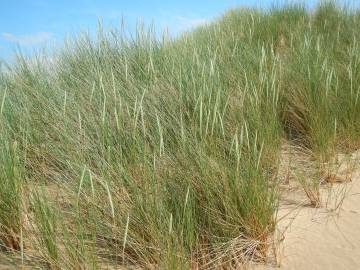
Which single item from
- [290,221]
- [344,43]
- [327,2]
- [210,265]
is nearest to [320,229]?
[290,221]

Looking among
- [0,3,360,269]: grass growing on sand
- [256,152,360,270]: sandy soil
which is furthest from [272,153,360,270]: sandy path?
[0,3,360,269]: grass growing on sand

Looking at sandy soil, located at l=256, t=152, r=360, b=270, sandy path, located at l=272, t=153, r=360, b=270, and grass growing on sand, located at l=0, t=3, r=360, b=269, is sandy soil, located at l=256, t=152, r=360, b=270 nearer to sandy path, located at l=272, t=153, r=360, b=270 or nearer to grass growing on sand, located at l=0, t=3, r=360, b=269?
sandy path, located at l=272, t=153, r=360, b=270

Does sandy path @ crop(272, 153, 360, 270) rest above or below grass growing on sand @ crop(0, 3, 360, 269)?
below

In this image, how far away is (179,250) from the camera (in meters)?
1.52

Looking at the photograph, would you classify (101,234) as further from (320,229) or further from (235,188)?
(320,229)

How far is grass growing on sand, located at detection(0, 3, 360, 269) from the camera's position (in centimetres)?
158

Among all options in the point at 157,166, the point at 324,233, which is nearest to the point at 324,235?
the point at 324,233

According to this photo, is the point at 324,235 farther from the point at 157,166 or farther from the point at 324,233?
the point at 157,166

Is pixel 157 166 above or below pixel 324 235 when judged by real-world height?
above

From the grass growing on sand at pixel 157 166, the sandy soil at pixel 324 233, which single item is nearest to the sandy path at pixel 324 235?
the sandy soil at pixel 324 233

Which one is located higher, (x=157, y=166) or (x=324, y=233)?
(x=157, y=166)

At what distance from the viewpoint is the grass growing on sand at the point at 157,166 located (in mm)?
1580

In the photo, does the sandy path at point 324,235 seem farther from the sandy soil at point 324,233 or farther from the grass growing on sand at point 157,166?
the grass growing on sand at point 157,166

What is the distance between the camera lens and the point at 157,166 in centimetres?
199
